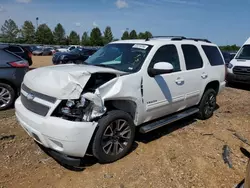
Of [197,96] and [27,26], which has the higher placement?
[197,96]

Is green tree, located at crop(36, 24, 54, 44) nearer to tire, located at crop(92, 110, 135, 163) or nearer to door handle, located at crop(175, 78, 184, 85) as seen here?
door handle, located at crop(175, 78, 184, 85)

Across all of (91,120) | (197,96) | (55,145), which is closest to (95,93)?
(91,120)

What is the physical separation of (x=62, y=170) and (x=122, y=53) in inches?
88.3

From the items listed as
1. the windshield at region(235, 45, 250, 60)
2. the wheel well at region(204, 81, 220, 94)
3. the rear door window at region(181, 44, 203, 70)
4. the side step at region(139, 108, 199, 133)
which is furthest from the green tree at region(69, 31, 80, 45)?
the side step at region(139, 108, 199, 133)

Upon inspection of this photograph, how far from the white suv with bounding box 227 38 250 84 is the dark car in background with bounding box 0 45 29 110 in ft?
27.5

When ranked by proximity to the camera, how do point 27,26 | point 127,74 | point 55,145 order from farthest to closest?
point 27,26 → point 127,74 → point 55,145

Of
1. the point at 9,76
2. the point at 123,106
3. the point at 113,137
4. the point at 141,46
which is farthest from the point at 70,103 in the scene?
the point at 9,76

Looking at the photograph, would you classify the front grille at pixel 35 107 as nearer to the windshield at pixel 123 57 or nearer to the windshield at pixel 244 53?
the windshield at pixel 123 57

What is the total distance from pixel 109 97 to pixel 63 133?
2.62 ft

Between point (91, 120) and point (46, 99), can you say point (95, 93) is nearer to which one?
point (91, 120)

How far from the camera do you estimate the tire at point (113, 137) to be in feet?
10.8

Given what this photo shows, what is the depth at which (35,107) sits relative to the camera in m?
3.28

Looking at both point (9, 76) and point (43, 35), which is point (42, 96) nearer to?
point (9, 76)

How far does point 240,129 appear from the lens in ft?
17.5
